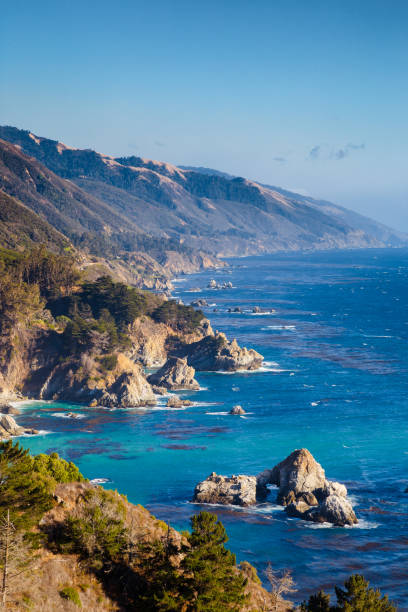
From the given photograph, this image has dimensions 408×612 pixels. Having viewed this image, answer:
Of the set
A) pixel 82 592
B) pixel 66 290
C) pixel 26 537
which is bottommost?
pixel 82 592

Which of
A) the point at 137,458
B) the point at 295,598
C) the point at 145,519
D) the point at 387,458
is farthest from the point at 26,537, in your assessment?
the point at 387,458

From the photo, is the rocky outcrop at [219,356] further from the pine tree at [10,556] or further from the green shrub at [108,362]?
the pine tree at [10,556]

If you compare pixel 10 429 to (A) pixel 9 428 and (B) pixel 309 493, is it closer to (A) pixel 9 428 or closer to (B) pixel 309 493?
(A) pixel 9 428

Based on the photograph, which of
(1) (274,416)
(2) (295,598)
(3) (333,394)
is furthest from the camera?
(3) (333,394)

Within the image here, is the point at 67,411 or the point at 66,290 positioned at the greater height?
the point at 66,290

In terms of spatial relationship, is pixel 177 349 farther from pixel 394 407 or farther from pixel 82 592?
pixel 82 592

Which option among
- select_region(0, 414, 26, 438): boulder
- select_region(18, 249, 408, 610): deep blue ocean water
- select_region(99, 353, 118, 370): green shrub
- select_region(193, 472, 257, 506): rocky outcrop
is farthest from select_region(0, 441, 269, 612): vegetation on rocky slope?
select_region(99, 353, 118, 370): green shrub
